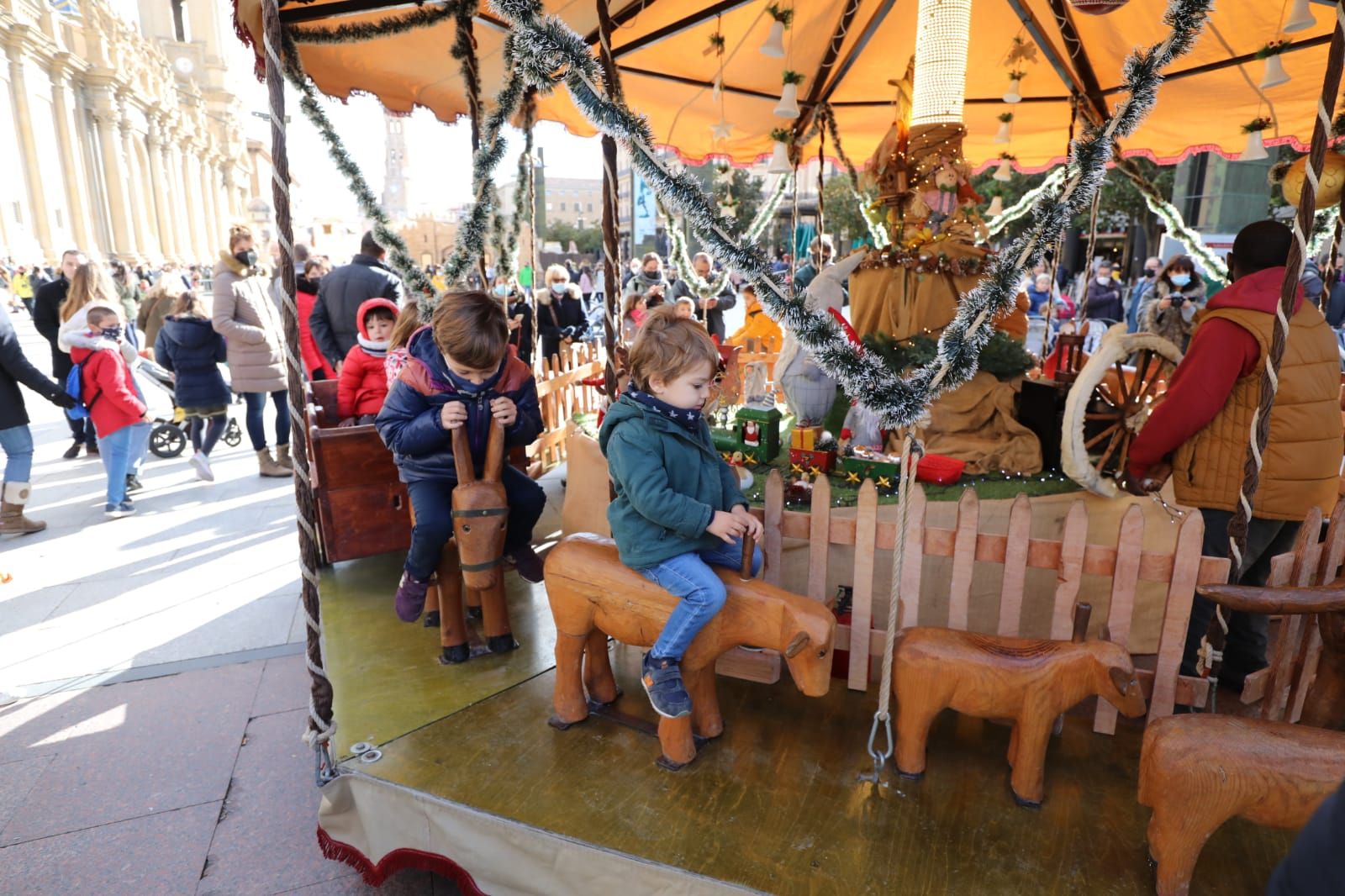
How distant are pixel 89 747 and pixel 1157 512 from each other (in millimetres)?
4982

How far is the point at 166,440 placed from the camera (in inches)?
322

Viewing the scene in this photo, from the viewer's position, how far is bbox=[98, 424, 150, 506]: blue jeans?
626 cm

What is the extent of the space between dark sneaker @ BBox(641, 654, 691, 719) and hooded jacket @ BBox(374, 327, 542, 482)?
132 centimetres

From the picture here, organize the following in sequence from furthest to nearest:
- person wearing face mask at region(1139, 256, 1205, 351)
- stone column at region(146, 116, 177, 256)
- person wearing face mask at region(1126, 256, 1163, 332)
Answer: stone column at region(146, 116, 177, 256), person wearing face mask at region(1126, 256, 1163, 332), person wearing face mask at region(1139, 256, 1205, 351)

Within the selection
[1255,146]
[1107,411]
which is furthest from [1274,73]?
[1107,411]

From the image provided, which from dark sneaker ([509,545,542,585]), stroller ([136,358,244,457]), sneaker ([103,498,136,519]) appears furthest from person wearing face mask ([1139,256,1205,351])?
stroller ([136,358,244,457])

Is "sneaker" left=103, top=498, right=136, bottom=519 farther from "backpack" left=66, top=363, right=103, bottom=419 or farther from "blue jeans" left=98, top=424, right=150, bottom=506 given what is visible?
"backpack" left=66, top=363, right=103, bottom=419

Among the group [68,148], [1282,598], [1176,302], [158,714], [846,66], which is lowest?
[158,714]

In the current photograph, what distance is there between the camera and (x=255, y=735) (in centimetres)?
340

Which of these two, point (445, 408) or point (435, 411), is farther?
point (435, 411)

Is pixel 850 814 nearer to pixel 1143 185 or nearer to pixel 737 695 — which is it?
pixel 737 695

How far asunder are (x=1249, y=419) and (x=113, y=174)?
58.2m

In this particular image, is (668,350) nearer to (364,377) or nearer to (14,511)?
(364,377)

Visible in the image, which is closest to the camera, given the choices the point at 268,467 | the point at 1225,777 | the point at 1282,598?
the point at 1225,777
